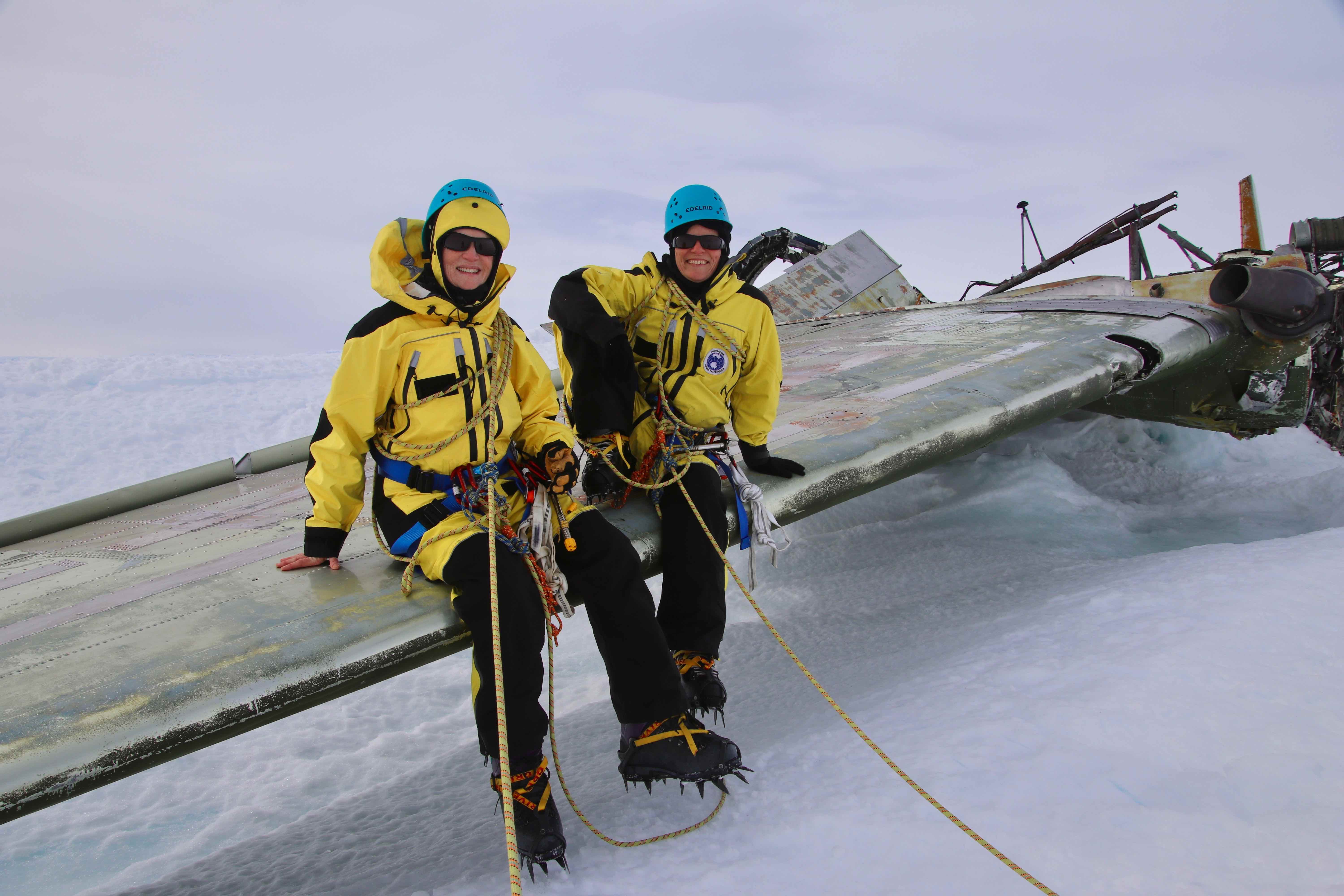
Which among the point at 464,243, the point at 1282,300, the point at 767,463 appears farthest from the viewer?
the point at 1282,300

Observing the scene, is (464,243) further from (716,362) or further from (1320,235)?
(1320,235)

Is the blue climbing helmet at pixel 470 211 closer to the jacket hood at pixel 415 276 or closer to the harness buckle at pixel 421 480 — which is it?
the jacket hood at pixel 415 276

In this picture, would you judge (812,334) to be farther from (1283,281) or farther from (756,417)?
(756,417)

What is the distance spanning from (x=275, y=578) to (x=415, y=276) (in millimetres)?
1074

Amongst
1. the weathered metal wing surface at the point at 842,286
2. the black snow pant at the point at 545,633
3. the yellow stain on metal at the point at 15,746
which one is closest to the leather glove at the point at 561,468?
the black snow pant at the point at 545,633

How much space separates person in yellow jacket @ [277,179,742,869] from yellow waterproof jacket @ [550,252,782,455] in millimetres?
347

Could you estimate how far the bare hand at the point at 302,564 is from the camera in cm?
241

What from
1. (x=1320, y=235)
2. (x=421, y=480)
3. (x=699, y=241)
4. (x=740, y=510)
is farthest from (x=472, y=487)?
(x=1320, y=235)

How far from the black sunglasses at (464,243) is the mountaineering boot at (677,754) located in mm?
1454

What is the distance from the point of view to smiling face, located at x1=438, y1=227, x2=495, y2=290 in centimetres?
A: 219

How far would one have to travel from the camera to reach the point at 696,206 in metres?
2.59

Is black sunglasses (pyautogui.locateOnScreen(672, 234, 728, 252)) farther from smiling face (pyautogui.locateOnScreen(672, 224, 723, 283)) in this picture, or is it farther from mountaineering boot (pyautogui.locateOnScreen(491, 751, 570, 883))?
mountaineering boot (pyautogui.locateOnScreen(491, 751, 570, 883))

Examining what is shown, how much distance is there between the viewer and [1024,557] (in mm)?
4918

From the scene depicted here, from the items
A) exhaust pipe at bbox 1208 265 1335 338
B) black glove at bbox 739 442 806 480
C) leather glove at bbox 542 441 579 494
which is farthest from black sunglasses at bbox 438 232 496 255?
exhaust pipe at bbox 1208 265 1335 338
